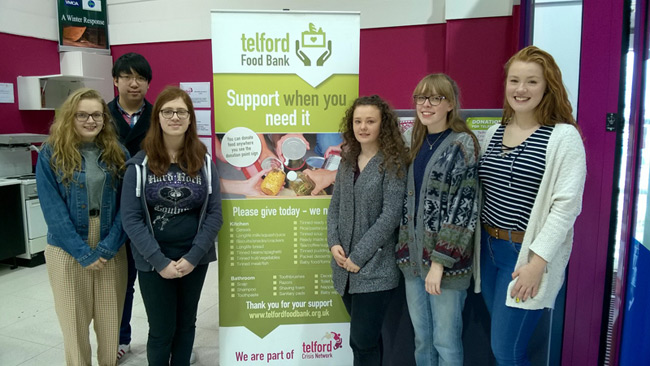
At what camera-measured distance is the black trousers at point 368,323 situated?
1874 mm

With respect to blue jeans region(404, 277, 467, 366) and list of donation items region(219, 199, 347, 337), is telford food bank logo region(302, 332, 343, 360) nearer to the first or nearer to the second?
list of donation items region(219, 199, 347, 337)

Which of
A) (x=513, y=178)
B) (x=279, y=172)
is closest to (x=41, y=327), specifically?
(x=279, y=172)

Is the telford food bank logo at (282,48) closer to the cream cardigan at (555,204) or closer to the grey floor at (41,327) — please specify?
the cream cardigan at (555,204)

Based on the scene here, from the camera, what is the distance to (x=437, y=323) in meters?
1.81

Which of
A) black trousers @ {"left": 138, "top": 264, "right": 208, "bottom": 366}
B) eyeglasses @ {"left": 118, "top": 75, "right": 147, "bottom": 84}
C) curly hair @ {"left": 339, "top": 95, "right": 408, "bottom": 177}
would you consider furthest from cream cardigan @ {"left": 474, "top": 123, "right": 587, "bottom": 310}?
eyeglasses @ {"left": 118, "top": 75, "right": 147, "bottom": 84}

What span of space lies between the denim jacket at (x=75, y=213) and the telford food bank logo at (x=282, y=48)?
0.91 m

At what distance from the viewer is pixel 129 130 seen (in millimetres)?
2518

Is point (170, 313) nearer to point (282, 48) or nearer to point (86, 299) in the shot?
point (86, 299)

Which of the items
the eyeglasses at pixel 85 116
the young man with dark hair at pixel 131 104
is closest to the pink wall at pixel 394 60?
the young man with dark hair at pixel 131 104

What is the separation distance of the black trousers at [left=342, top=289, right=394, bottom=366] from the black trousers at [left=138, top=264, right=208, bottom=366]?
2.52ft

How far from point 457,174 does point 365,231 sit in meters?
0.46

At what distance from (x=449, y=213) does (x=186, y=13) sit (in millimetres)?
4532

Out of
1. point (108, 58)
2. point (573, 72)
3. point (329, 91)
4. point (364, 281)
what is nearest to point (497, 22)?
point (573, 72)

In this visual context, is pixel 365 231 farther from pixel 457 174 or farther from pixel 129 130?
pixel 129 130
